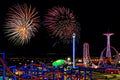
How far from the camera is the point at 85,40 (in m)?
62.8

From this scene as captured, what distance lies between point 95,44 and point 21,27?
49.2 meters

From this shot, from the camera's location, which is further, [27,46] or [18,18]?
[27,46]

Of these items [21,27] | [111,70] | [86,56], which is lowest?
[111,70]

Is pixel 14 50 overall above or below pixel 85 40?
below

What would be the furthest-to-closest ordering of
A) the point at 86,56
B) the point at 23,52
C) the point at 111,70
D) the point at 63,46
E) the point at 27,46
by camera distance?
the point at 63,46 < the point at 27,46 < the point at 23,52 < the point at 86,56 < the point at 111,70

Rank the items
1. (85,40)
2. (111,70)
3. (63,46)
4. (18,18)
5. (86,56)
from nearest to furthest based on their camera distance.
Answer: (18,18), (111,70), (86,56), (85,40), (63,46)

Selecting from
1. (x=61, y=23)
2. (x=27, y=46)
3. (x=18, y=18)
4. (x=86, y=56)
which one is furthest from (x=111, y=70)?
(x=27, y=46)

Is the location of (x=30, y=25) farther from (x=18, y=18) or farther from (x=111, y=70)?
(x=111, y=70)

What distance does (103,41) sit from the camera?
6544 centimetres

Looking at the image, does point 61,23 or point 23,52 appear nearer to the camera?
point 61,23

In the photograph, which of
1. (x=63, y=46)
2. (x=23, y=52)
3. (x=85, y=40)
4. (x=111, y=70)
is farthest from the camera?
(x=63, y=46)

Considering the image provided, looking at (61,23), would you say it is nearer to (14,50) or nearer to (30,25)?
(30,25)

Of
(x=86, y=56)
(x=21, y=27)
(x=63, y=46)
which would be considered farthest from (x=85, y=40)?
(x=21, y=27)

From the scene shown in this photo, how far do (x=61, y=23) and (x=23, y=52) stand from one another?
50316 mm
